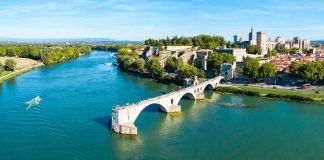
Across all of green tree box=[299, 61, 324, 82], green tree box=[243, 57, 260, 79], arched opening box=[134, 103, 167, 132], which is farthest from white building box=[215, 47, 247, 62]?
arched opening box=[134, 103, 167, 132]

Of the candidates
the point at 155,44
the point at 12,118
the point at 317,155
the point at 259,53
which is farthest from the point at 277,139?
the point at 155,44

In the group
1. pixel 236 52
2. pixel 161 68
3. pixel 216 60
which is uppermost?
pixel 236 52

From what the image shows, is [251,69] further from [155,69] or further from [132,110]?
[132,110]

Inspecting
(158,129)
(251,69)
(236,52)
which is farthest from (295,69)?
(158,129)

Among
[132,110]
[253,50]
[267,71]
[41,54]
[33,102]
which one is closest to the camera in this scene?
[132,110]

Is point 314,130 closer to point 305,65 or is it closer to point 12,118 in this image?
point 305,65

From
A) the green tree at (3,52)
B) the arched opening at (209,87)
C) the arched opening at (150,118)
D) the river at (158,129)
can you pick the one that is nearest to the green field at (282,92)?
the river at (158,129)

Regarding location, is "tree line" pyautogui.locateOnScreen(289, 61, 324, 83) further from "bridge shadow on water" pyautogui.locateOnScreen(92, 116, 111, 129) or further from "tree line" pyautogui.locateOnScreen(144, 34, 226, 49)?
"tree line" pyautogui.locateOnScreen(144, 34, 226, 49)

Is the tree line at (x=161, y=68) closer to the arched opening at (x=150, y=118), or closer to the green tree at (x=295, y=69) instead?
the green tree at (x=295, y=69)
